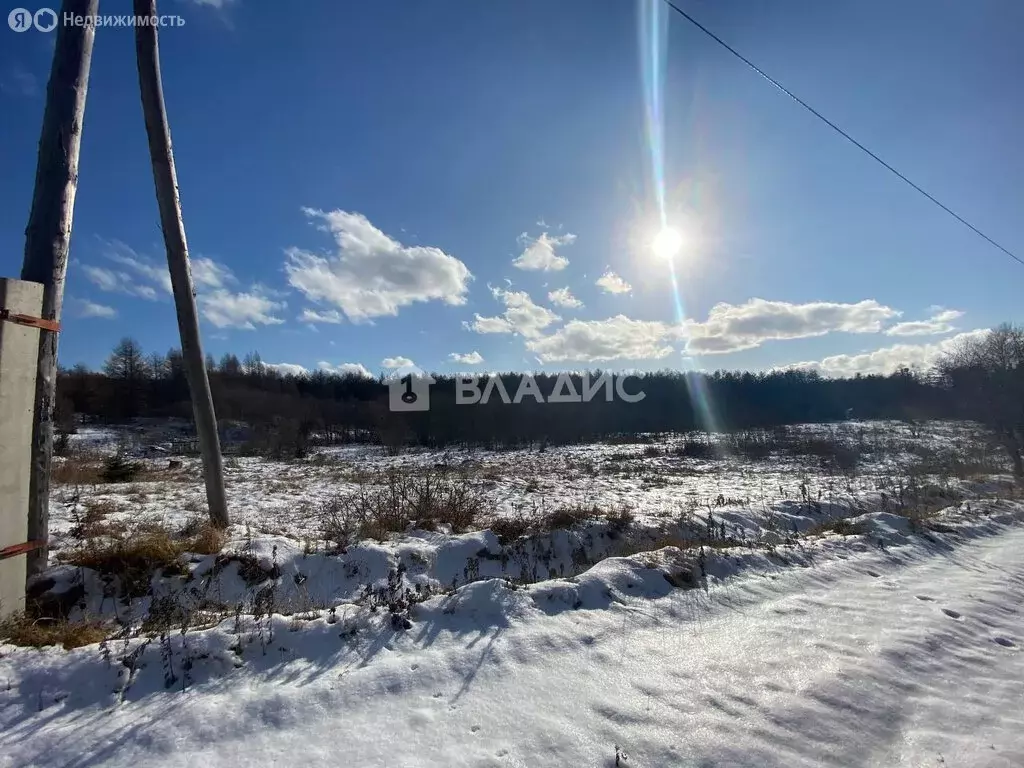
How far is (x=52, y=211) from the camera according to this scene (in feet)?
15.1

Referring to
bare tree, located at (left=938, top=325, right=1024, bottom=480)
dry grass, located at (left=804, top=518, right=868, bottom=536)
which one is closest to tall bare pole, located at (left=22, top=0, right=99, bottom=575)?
dry grass, located at (left=804, top=518, right=868, bottom=536)

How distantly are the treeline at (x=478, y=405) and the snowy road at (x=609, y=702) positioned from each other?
26842 mm

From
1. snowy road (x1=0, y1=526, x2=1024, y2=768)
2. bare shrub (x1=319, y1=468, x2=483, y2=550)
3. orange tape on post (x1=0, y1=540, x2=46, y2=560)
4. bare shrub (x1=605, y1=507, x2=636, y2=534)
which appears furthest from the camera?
bare shrub (x1=605, y1=507, x2=636, y2=534)

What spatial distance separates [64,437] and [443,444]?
25.0 meters

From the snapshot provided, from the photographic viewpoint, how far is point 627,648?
3.60 m

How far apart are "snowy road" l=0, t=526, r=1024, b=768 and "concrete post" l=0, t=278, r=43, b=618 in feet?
5.54

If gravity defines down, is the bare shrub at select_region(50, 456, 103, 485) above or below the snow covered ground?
above

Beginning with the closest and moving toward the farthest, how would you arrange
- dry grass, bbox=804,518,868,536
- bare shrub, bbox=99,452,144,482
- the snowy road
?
the snowy road, dry grass, bbox=804,518,868,536, bare shrub, bbox=99,452,144,482

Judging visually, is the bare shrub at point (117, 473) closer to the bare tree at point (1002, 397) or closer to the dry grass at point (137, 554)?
the dry grass at point (137, 554)

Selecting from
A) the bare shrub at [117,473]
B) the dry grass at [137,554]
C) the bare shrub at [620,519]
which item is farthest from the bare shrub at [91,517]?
the bare shrub at [620,519]

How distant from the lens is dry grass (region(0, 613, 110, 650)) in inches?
122

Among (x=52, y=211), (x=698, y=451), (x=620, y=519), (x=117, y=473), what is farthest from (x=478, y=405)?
(x=52, y=211)

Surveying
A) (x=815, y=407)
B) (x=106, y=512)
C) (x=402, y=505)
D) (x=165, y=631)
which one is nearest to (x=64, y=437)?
(x=106, y=512)

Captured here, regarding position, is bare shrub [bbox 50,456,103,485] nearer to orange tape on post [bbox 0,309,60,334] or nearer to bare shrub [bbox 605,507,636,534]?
orange tape on post [bbox 0,309,60,334]
